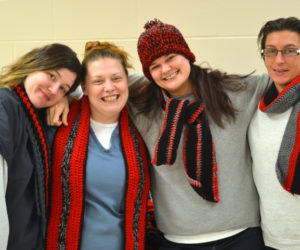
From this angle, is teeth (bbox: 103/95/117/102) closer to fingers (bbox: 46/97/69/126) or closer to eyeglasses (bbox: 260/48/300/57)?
fingers (bbox: 46/97/69/126)

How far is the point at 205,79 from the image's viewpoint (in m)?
1.45

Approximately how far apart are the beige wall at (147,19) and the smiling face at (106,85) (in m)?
0.89

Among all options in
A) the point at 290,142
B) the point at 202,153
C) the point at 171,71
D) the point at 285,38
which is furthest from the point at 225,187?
the point at 285,38

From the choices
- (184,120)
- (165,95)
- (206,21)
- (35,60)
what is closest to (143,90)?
(165,95)

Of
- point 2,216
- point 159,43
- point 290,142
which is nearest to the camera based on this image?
point 2,216

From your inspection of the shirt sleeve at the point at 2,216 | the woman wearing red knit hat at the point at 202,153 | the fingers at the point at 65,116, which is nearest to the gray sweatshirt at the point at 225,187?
the woman wearing red knit hat at the point at 202,153

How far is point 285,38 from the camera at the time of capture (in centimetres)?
121

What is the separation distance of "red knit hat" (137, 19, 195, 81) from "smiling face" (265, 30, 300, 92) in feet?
1.32

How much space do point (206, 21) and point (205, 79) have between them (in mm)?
946

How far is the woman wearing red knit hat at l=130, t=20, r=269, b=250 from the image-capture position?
4.38 ft

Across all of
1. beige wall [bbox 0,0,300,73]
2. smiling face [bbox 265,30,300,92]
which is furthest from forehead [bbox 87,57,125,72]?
beige wall [bbox 0,0,300,73]

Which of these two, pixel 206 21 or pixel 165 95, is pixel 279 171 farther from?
pixel 206 21

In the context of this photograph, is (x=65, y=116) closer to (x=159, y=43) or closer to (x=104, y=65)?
(x=104, y=65)

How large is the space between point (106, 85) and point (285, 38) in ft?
2.76
